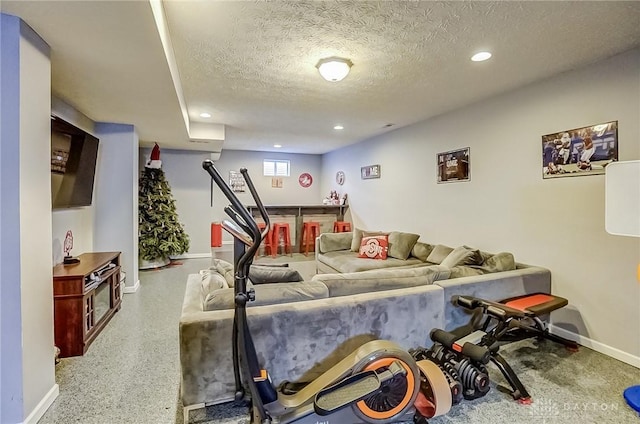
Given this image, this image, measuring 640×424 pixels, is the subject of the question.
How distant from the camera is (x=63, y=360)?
267 centimetres

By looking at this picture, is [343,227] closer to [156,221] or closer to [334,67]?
[156,221]

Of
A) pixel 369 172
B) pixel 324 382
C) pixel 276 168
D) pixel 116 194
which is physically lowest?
pixel 324 382

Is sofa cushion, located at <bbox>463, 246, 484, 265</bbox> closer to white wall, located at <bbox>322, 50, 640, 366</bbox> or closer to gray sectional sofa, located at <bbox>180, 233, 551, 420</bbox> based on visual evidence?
white wall, located at <bbox>322, 50, 640, 366</bbox>

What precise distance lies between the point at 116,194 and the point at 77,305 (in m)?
2.13

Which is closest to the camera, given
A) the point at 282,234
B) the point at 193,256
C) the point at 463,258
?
the point at 463,258

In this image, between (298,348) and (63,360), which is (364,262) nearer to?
(298,348)

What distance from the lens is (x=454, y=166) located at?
14.4ft

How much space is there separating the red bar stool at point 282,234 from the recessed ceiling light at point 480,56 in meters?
4.82

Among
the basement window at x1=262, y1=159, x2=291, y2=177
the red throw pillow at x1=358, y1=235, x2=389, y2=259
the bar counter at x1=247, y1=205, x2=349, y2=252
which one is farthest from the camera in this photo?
the basement window at x1=262, y1=159, x2=291, y2=177

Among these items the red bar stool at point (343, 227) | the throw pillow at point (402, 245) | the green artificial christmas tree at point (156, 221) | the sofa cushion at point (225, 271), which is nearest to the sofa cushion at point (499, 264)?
the throw pillow at point (402, 245)

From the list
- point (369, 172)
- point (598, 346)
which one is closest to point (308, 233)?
point (369, 172)

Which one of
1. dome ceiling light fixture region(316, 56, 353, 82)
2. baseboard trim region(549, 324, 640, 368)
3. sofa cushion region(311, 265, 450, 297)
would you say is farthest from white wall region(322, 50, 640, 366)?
dome ceiling light fixture region(316, 56, 353, 82)

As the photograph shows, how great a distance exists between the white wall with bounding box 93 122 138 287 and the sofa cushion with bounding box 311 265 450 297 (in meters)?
3.27

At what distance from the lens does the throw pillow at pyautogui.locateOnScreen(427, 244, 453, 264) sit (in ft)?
13.5
